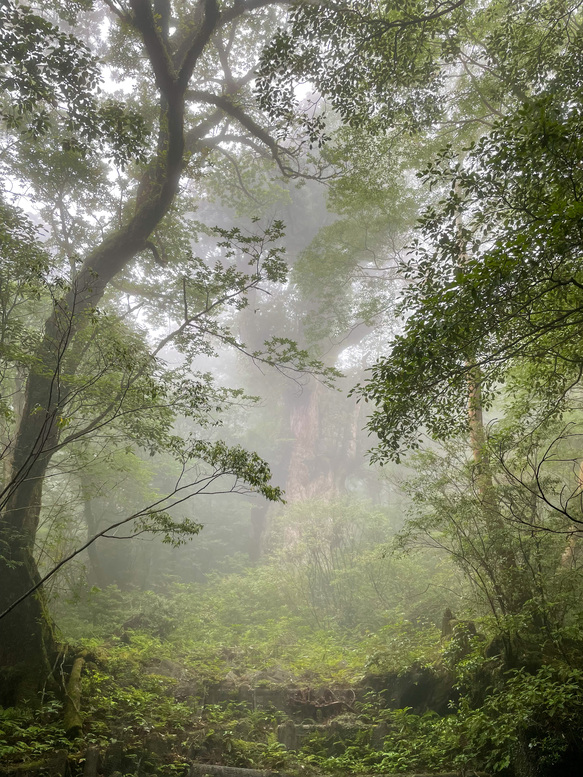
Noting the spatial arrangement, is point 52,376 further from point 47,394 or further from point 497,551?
point 497,551

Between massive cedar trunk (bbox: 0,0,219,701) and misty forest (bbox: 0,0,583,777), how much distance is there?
0.14 feet

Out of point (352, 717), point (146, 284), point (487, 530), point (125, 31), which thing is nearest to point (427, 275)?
point (487, 530)

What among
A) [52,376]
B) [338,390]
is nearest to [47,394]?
[52,376]

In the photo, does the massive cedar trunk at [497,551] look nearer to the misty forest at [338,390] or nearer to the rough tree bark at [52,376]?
the misty forest at [338,390]

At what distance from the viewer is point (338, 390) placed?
7605 millimetres

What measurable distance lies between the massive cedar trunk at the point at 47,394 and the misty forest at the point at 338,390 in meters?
0.04

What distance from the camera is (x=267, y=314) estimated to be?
78.7 feet

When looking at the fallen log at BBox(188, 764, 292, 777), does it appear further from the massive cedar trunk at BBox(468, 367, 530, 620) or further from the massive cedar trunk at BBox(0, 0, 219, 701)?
the massive cedar trunk at BBox(468, 367, 530, 620)

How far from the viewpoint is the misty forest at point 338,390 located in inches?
161

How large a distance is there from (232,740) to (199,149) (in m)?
11.9

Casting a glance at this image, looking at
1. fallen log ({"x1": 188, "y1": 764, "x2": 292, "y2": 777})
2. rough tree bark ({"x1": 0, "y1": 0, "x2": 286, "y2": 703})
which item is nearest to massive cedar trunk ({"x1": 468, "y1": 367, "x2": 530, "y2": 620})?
fallen log ({"x1": 188, "y1": 764, "x2": 292, "y2": 777})

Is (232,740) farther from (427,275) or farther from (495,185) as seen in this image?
(495,185)

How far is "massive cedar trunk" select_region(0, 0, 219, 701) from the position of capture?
5.74 meters

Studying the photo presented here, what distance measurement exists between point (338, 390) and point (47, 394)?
16.5 ft
